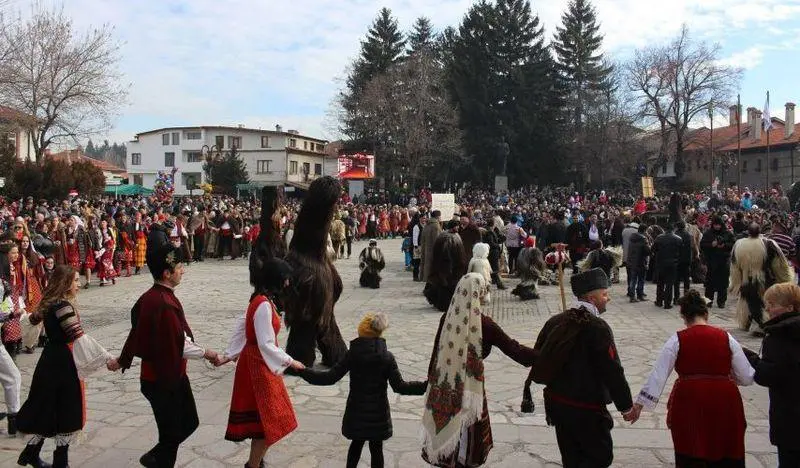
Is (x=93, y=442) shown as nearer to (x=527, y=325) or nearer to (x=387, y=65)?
(x=527, y=325)

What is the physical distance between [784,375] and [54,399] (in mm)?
4761

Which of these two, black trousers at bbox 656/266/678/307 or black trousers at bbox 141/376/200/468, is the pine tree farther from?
black trousers at bbox 141/376/200/468

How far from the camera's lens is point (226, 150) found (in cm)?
7112

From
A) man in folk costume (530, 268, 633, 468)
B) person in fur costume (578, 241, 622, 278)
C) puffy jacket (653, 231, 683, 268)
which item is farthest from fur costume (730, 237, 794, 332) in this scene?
man in folk costume (530, 268, 633, 468)

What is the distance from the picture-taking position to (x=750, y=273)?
1009 centimetres

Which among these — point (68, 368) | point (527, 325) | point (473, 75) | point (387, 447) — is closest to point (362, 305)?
point (527, 325)

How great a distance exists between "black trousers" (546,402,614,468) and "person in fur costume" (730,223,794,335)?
7.03 metres

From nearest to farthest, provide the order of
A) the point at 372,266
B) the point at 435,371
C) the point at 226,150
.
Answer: the point at 435,371
the point at 372,266
the point at 226,150

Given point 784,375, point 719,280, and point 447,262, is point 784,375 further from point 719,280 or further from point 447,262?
point 719,280

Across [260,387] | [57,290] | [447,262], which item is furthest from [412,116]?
[260,387]

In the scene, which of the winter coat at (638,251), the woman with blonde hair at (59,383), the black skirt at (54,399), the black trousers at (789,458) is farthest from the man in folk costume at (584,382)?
the winter coat at (638,251)

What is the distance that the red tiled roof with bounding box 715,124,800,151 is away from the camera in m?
59.9

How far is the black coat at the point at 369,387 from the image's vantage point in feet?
14.2

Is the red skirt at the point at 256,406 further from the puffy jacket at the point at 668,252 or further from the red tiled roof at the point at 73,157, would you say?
the red tiled roof at the point at 73,157
